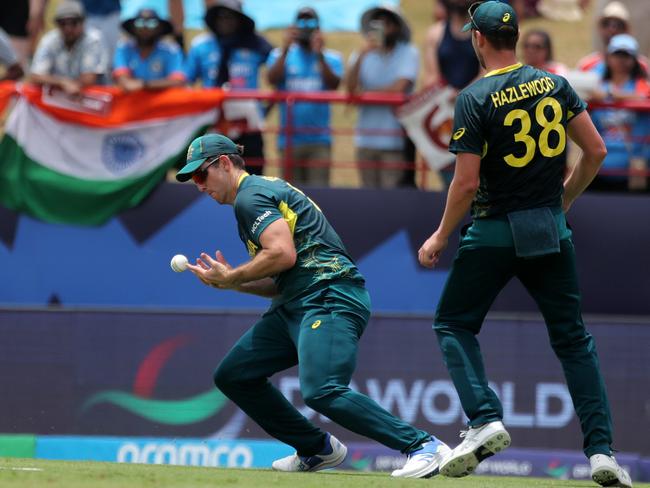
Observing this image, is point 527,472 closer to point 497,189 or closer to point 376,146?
point 376,146

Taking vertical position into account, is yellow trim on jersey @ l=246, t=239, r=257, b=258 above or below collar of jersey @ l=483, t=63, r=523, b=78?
below

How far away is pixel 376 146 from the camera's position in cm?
1191

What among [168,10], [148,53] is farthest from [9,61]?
[168,10]

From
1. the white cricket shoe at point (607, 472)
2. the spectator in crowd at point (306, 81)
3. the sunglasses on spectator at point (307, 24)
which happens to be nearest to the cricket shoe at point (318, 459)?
the white cricket shoe at point (607, 472)

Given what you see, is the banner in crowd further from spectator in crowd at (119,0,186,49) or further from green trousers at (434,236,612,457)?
green trousers at (434,236,612,457)

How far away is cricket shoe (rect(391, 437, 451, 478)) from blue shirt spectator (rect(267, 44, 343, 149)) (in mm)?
5255

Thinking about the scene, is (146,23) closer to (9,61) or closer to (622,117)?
(9,61)

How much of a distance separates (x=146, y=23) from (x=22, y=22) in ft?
7.56

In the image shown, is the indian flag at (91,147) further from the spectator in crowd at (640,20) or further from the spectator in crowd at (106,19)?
the spectator in crowd at (640,20)

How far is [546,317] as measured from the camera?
6848mm

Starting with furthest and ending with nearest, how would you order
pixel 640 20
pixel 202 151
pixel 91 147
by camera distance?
1. pixel 640 20
2. pixel 91 147
3. pixel 202 151

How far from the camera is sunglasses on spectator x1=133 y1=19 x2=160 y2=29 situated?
11758 mm

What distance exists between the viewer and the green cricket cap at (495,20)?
6.58m

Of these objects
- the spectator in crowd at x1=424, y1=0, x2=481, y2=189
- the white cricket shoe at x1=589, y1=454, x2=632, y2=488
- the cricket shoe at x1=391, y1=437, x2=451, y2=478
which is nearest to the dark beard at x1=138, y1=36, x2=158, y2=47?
the spectator in crowd at x1=424, y1=0, x2=481, y2=189
